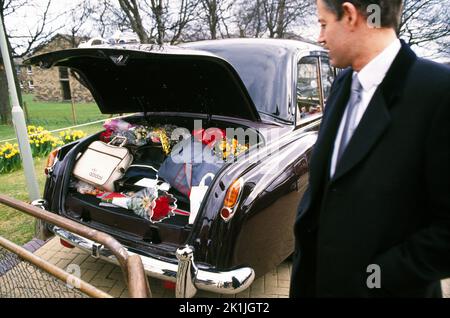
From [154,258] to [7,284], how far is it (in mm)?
873

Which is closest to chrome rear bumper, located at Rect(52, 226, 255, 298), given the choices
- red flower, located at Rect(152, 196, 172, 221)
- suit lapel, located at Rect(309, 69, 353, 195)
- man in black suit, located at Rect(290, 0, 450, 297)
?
red flower, located at Rect(152, 196, 172, 221)

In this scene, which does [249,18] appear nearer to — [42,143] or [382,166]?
[42,143]

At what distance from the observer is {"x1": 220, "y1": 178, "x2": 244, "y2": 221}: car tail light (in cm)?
201

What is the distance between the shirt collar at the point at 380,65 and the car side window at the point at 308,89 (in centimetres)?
181

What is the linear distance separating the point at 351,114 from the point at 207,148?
175 centimetres

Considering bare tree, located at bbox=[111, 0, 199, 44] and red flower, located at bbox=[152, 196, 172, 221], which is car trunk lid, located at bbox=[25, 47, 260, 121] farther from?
bare tree, located at bbox=[111, 0, 199, 44]

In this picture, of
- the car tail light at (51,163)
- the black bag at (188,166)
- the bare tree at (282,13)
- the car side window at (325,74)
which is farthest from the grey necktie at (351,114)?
the bare tree at (282,13)

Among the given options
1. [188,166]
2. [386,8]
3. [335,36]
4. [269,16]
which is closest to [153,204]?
[188,166]

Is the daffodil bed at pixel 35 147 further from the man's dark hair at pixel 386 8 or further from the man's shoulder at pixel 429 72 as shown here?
the man's shoulder at pixel 429 72

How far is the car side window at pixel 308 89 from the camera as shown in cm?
313

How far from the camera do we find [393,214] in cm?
104

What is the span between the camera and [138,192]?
2.71 meters

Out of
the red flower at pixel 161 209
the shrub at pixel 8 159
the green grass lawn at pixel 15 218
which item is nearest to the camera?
the red flower at pixel 161 209
